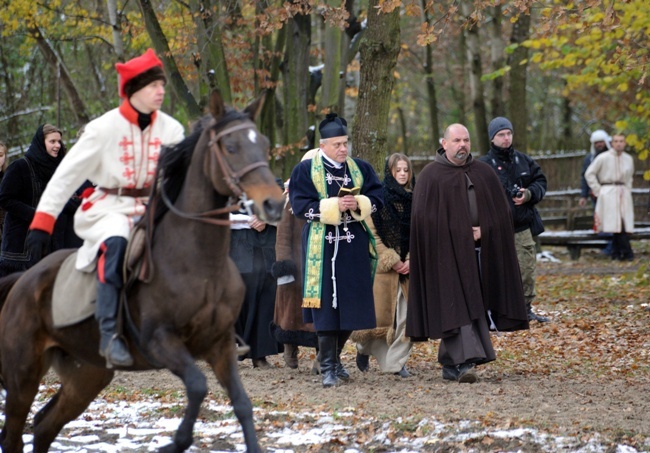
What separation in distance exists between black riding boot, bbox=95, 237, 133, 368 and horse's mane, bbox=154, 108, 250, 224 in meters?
0.32

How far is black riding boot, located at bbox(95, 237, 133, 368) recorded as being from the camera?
20.6 ft

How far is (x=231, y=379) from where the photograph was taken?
627 cm

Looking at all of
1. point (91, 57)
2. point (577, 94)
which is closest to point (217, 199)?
point (91, 57)

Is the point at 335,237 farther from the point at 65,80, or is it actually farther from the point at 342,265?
the point at 65,80

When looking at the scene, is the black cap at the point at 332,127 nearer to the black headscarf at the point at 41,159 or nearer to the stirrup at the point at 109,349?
the black headscarf at the point at 41,159

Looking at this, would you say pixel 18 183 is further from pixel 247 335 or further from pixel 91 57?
pixel 91 57

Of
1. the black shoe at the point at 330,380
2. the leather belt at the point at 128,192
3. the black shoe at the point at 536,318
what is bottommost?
the black shoe at the point at 536,318

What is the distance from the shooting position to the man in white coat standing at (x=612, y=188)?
73.7 ft

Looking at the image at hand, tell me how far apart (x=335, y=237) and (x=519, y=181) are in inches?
158

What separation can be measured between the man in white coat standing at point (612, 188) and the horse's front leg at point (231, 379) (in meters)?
17.3

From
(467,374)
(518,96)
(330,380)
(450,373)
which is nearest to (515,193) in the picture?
(450,373)

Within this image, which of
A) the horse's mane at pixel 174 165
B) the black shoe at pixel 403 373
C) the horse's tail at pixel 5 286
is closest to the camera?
the horse's mane at pixel 174 165

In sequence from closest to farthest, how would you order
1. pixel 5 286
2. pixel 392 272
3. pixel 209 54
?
1. pixel 5 286
2. pixel 392 272
3. pixel 209 54

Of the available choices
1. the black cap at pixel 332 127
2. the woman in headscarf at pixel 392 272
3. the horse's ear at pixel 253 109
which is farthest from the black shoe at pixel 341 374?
the horse's ear at pixel 253 109
